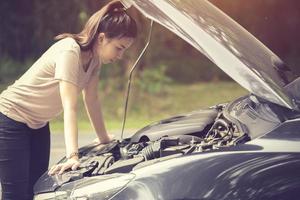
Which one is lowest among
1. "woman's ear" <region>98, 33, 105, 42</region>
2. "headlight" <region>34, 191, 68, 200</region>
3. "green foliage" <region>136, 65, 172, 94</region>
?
"headlight" <region>34, 191, 68, 200</region>

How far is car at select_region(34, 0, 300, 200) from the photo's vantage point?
247cm

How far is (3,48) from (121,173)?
9937 millimetres

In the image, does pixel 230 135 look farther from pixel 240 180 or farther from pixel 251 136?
pixel 240 180

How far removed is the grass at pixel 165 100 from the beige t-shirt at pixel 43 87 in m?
6.39

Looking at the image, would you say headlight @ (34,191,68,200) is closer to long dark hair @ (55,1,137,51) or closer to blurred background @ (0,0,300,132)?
long dark hair @ (55,1,137,51)

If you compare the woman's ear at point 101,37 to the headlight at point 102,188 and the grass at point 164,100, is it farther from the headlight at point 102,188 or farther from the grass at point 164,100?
the grass at point 164,100

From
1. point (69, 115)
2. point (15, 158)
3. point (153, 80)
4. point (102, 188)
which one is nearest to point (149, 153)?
point (102, 188)

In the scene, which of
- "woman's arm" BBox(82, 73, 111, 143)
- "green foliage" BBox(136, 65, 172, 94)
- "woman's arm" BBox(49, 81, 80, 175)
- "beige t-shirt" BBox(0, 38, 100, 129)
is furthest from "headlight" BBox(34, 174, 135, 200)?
"green foliage" BBox(136, 65, 172, 94)

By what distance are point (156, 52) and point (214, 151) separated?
9.15 metres

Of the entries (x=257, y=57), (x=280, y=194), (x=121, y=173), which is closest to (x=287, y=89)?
(x=257, y=57)

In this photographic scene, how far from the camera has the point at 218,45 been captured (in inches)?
107

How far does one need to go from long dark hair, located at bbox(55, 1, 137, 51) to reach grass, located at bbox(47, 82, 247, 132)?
21.7 feet

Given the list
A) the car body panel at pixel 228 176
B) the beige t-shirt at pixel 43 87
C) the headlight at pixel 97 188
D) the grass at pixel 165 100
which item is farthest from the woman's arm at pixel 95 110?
the grass at pixel 165 100

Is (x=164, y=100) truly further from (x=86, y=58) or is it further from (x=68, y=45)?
(x=68, y=45)
